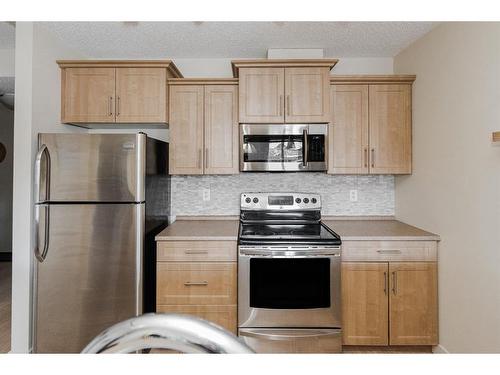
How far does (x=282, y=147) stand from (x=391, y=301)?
143 centimetres

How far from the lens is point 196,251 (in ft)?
8.11

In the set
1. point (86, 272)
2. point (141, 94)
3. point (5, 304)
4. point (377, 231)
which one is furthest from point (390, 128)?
point (5, 304)

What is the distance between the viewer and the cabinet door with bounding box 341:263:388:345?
2.47 m

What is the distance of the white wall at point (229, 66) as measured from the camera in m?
3.22

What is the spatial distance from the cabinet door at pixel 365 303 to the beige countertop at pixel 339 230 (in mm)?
222

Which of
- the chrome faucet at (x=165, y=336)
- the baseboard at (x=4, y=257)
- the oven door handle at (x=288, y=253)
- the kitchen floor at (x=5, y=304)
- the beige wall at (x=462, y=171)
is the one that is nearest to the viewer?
the chrome faucet at (x=165, y=336)

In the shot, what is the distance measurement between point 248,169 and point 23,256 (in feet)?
5.77

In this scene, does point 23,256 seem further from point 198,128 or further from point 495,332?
point 495,332

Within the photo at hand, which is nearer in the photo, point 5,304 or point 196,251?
point 196,251

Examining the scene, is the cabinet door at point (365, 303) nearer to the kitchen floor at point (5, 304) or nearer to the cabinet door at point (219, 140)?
the cabinet door at point (219, 140)

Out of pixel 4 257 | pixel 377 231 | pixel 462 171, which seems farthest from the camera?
pixel 4 257

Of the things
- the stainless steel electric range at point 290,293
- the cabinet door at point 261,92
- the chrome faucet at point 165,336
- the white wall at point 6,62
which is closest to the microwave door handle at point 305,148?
the cabinet door at point 261,92

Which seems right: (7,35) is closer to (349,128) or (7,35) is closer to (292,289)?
(349,128)
